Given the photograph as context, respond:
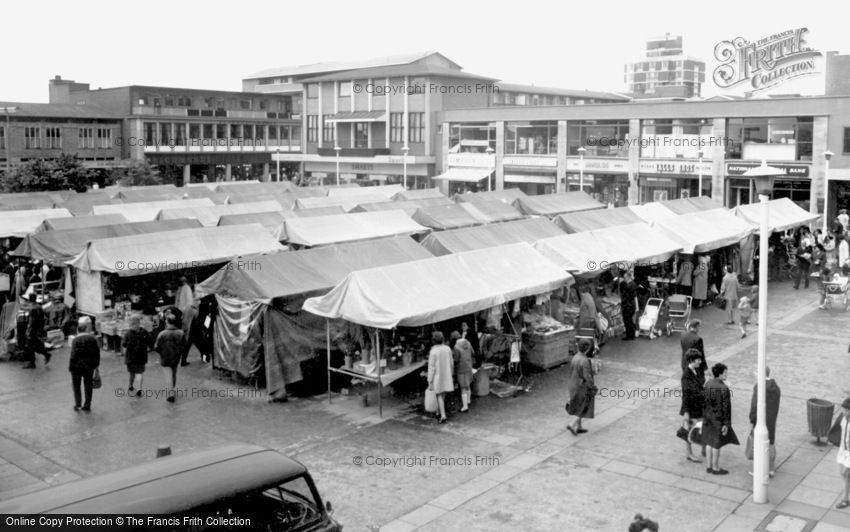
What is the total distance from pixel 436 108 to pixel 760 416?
5398cm

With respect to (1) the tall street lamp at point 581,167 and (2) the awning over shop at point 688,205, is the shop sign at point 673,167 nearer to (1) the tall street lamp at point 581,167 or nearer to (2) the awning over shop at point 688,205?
(1) the tall street lamp at point 581,167

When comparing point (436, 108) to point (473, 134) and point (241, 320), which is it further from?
point (241, 320)

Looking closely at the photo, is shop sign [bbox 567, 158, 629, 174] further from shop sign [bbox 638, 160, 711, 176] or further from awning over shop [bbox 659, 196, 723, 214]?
awning over shop [bbox 659, 196, 723, 214]

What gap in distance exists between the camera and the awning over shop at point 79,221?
84.3ft

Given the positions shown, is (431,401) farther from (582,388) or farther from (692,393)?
(692,393)

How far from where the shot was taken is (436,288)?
1582 cm

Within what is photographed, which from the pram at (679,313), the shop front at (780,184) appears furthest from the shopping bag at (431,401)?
the shop front at (780,184)

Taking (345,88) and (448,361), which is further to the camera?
(345,88)

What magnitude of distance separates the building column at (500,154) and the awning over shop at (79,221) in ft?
109

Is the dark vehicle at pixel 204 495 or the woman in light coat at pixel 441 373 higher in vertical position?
the dark vehicle at pixel 204 495

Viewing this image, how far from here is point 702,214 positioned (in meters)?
26.4

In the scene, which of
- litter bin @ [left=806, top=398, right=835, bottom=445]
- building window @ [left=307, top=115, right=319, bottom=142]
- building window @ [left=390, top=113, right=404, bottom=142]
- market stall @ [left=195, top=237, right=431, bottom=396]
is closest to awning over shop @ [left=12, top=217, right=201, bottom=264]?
market stall @ [left=195, top=237, right=431, bottom=396]

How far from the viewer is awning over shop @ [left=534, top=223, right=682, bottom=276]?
19641mm

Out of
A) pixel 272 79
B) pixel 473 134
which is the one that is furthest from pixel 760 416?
pixel 272 79
